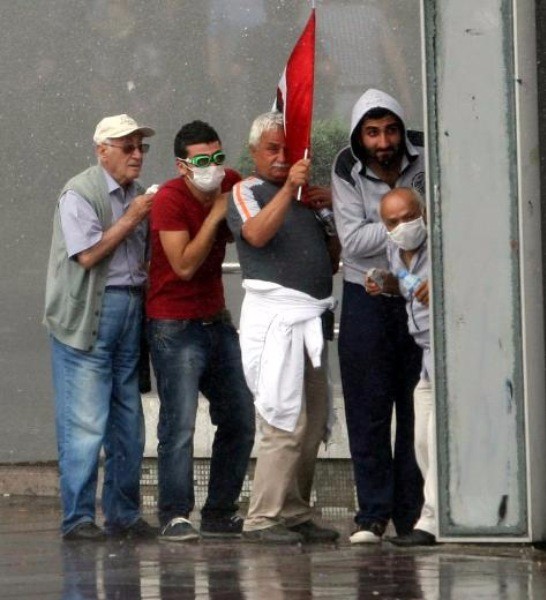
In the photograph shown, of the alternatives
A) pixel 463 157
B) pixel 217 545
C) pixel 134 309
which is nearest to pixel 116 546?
pixel 217 545

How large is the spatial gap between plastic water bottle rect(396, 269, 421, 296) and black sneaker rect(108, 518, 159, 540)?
5.63 ft

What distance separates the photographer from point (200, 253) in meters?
8.82

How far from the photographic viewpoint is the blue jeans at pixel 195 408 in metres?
8.90

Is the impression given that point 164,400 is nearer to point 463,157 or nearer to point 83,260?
point 83,260

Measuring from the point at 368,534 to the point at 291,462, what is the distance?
44 cm

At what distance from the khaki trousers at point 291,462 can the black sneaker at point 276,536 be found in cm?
2

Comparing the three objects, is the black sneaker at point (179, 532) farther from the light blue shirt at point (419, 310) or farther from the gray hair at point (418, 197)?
the gray hair at point (418, 197)

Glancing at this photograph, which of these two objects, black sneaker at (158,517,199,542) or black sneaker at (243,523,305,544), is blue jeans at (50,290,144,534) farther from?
black sneaker at (243,523,305,544)

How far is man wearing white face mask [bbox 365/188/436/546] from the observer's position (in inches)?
324

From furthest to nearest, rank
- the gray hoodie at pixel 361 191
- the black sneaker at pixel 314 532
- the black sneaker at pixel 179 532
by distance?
1. the black sneaker at pixel 179 532
2. the black sneaker at pixel 314 532
3. the gray hoodie at pixel 361 191

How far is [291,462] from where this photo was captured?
8.52m

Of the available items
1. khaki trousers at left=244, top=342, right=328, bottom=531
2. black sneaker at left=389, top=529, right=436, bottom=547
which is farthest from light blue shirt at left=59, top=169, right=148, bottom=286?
black sneaker at left=389, top=529, right=436, bottom=547

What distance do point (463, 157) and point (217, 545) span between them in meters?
2.01

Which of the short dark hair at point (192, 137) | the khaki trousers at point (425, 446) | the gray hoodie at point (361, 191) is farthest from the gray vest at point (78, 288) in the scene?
the khaki trousers at point (425, 446)
